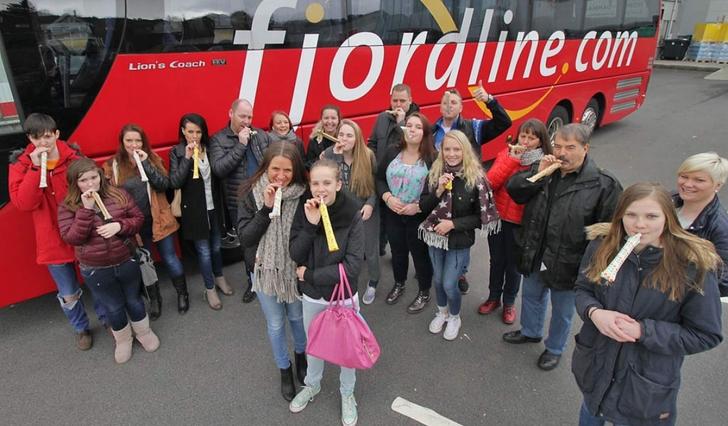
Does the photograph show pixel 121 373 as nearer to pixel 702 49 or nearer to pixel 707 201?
pixel 707 201

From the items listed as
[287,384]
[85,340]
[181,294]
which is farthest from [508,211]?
[85,340]

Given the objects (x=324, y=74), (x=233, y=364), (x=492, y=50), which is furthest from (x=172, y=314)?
(x=492, y=50)

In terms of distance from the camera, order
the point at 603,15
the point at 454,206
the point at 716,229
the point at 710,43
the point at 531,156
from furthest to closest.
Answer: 1. the point at 710,43
2. the point at 603,15
3. the point at 454,206
4. the point at 531,156
5. the point at 716,229

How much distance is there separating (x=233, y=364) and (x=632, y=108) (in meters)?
10.8

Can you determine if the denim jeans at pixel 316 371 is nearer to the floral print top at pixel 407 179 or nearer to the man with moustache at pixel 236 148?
the man with moustache at pixel 236 148

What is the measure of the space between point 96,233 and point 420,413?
245 cm

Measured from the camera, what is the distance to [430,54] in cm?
547

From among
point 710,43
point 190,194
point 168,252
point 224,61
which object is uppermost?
point 710,43

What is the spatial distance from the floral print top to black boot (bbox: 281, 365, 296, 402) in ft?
4.96

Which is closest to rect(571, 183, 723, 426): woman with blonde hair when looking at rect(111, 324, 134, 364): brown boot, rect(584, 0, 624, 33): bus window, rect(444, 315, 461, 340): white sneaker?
rect(444, 315, 461, 340): white sneaker

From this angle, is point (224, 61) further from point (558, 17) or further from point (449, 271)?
point (558, 17)

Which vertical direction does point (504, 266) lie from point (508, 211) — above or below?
below

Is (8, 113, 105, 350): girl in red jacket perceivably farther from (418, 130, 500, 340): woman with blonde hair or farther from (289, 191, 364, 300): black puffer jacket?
(418, 130, 500, 340): woman with blonde hair

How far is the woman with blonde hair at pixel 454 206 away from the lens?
10.0ft
